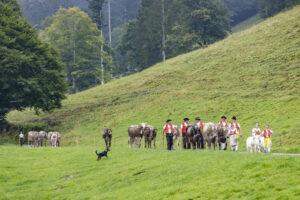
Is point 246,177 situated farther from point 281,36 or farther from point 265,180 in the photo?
point 281,36

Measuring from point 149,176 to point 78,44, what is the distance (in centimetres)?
7856

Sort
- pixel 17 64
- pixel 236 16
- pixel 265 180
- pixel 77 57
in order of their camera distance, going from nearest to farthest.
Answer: pixel 265 180
pixel 17 64
pixel 77 57
pixel 236 16

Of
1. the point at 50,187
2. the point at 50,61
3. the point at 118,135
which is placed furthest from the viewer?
the point at 50,61

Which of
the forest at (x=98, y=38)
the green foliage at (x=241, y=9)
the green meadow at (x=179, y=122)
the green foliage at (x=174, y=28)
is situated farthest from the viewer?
the green foliage at (x=241, y=9)

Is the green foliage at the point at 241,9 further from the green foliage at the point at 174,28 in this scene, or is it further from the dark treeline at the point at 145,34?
the green foliage at the point at 174,28

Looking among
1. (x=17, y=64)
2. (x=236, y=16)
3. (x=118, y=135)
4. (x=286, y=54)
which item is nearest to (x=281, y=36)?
(x=286, y=54)

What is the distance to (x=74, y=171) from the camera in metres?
31.5

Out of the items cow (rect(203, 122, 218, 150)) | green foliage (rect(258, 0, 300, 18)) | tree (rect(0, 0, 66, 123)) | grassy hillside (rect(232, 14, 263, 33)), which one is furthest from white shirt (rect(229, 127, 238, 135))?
grassy hillside (rect(232, 14, 263, 33))

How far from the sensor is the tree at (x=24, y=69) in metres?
A: 61.0

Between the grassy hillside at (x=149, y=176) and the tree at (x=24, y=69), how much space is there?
23.6 m

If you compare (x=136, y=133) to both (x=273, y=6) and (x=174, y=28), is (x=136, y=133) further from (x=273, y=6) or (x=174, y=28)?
(x=273, y=6)

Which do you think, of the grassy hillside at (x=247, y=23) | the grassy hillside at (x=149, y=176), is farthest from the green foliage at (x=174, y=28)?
the grassy hillside at (x=149, y=176)

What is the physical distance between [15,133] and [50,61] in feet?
36.3

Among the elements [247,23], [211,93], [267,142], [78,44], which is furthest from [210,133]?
[247,23]
